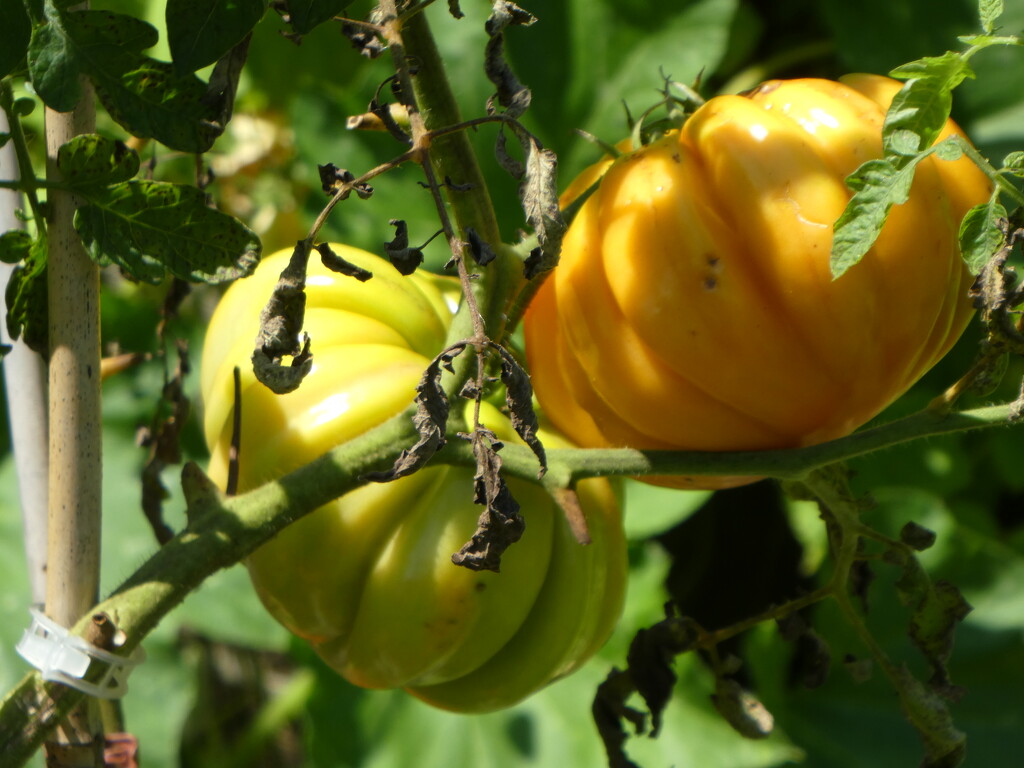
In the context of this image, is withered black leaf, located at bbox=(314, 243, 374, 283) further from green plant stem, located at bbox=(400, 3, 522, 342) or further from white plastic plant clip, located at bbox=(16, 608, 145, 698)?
white plastic plant clip, located at bbox=(16, 608, 145, 698)

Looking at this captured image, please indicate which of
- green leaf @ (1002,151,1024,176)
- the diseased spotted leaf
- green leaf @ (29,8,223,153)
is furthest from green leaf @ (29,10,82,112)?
the diseased spotted leaf

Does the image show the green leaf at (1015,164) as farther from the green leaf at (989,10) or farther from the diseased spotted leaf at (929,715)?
the diseased spotted leaf at (929,715)

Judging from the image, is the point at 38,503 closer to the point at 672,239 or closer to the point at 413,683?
the point at 413,683

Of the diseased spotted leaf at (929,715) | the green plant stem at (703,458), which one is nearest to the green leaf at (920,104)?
the green plant stem at (703,458)

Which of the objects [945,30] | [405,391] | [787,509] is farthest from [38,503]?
[945,30]

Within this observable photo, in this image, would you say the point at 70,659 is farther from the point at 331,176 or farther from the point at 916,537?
the point at 916,537

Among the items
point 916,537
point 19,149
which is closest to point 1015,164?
point 916,537

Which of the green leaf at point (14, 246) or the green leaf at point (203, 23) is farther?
the green leaf at point (14, 246)

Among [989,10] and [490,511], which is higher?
[989,10]
